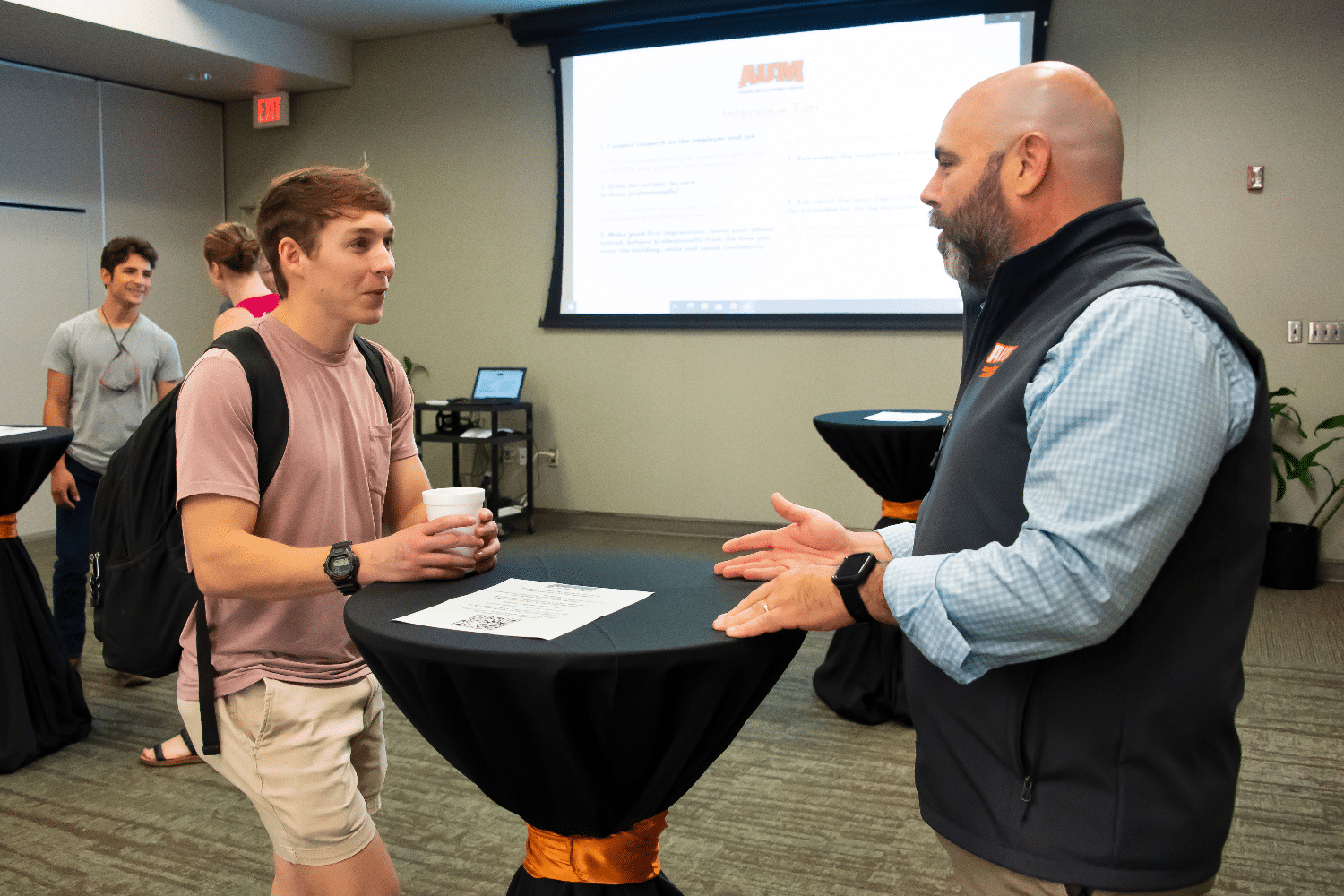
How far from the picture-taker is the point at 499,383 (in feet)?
21.5

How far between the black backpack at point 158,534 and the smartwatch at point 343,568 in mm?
188

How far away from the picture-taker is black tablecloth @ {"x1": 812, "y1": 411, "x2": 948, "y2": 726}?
129 inches

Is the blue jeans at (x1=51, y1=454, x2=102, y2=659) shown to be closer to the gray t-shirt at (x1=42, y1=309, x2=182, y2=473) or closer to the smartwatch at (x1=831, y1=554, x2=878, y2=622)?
the gray t-shirt at (x1=42, y1=309, x2=182, y2=473)

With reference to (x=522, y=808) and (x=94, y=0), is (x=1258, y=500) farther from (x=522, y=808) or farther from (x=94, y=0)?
(x=94, y=0)

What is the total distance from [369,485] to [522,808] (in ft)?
2.26

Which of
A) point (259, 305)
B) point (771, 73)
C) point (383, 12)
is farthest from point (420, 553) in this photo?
point (383, 12)

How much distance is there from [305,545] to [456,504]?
31cm

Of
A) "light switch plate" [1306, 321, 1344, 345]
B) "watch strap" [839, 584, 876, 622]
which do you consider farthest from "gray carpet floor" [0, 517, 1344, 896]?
"light switch plate" [1306, 321, 1344, 345]

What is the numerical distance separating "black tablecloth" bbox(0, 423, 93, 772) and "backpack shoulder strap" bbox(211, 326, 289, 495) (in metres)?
1.88

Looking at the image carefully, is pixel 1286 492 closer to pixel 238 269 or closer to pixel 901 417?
pixel 901 417

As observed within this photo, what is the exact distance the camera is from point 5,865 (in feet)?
7.98

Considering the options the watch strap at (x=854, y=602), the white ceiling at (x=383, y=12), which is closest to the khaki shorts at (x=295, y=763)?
the watch strap at (x=854, y=602)

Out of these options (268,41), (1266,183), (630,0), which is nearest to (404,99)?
(268,41)

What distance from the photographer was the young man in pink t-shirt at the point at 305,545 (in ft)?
4.96
